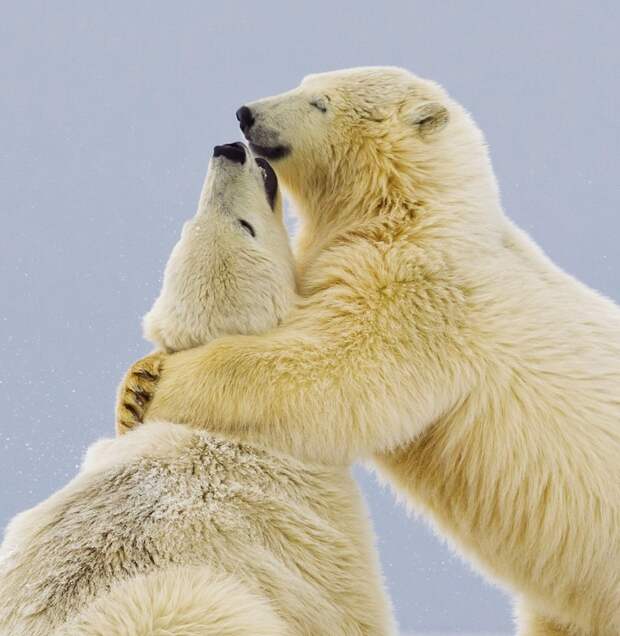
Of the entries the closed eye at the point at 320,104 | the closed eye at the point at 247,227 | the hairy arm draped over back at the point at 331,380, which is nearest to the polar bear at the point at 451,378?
the hairy arm draped over back at the point at 331,380

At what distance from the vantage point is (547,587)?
10.7 feet

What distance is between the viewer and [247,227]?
3277 millimetres

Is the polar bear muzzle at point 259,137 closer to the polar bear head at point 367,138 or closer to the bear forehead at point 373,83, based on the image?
the polar bear head at point 367,138

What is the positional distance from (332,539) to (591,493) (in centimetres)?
78

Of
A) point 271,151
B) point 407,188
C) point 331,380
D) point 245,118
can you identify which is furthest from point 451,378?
point 245,118

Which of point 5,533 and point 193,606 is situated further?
point 5,533

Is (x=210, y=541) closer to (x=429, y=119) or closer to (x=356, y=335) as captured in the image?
(x=356, y=335)

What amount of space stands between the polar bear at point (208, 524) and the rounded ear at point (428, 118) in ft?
1.90

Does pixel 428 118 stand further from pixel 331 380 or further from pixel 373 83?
pixel 331 380

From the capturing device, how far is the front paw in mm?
3145

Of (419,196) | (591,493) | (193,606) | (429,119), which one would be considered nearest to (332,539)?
(193,606)

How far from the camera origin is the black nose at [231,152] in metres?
3.30

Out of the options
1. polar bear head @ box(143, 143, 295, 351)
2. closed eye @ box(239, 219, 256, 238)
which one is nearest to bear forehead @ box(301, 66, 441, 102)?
polar bear head @ box(143, 143, 295, 351)

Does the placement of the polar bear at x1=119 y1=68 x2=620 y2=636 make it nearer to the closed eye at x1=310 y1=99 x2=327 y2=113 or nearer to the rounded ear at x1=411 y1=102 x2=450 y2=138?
the rounded ear at x1=411 y1=102 x2=450 y2=138
